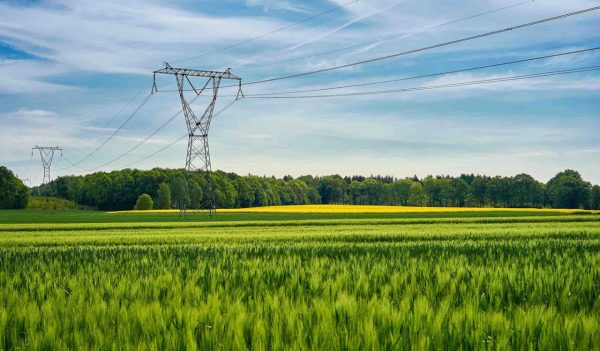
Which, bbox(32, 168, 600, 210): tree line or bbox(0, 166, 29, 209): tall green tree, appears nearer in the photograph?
bbox(0, 166, 29, 209): tall green tree

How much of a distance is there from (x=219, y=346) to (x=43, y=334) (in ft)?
5.64

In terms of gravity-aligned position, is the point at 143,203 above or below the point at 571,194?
below

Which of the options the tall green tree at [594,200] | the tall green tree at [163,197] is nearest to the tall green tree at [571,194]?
the tall green tree at [594,200]

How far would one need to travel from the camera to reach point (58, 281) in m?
8.23

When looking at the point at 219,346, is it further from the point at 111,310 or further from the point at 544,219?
the point at 544,219

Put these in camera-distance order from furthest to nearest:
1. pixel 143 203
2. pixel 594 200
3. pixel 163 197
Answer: pixel 594 200 < pixel 163 197 < pixel 143 203

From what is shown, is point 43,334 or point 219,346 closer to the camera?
point 219,346

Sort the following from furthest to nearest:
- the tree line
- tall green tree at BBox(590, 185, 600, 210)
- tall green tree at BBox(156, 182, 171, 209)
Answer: tall green tree at BBox(590, 185, 600, 210) < the tree line < tall green tree at BBox(156, 182, 171, 209)

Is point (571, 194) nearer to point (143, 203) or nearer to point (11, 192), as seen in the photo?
point (143, 203)

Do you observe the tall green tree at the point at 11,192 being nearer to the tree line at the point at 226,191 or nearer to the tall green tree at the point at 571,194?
the tree line at the point at 226,191

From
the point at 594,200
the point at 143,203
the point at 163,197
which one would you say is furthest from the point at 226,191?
the point at 594,200

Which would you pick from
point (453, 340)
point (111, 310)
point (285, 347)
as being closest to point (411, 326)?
point (453, 340)

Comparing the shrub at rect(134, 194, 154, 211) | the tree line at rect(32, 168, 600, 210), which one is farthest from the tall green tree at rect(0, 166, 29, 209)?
the shrub at rect(134, 194, 154, 211)

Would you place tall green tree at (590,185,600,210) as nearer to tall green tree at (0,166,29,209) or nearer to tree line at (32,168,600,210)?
tree line at (32,168,600,210)
